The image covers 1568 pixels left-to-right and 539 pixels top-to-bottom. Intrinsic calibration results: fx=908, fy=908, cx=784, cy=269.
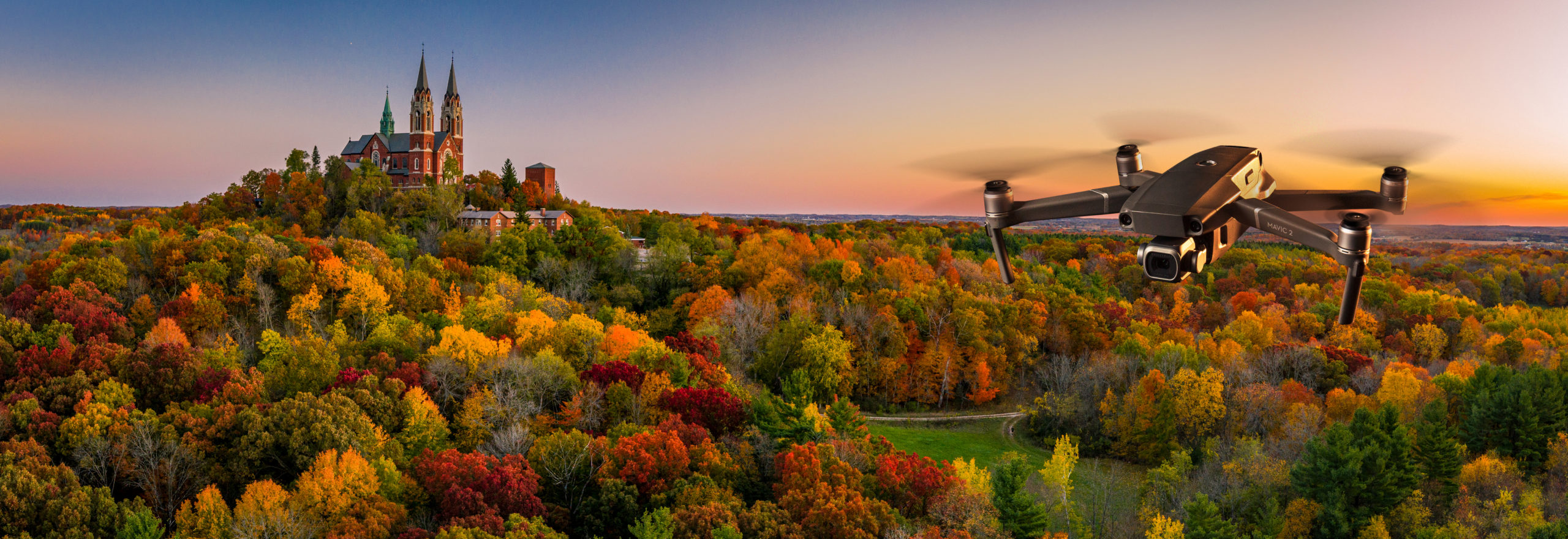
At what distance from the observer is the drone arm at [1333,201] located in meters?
4.55

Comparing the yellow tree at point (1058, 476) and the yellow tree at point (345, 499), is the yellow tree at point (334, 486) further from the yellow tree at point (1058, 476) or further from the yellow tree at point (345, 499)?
the yellow tree at point (1058, 476)

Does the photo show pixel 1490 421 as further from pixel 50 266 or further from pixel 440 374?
pixel 50 266

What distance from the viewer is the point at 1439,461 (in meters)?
37.4

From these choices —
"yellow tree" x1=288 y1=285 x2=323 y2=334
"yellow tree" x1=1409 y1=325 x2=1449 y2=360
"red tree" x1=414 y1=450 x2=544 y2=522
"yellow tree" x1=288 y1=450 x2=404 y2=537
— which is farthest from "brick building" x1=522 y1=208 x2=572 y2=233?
"yellow tree" x1=1409 y1=325 x2=1449 y2=360

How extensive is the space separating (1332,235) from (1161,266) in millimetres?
736

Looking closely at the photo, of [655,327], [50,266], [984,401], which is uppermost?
[50,266]

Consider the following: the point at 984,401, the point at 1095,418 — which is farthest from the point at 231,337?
the point at 1095,418

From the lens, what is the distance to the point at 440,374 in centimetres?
4128

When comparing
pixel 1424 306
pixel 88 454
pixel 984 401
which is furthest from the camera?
pixel 1424 306

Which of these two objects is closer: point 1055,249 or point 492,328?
point 492,328

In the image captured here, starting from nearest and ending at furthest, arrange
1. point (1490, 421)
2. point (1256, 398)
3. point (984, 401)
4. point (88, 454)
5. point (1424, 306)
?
point (88, 454) → point (1490, 421) → point (1256, 398) → point (984, 401) → point (1424, 306)

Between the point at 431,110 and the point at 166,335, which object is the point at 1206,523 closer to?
the point at 166,335

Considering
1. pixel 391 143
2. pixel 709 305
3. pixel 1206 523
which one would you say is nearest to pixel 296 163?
Result: pixel 391 143

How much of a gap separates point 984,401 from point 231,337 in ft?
148
